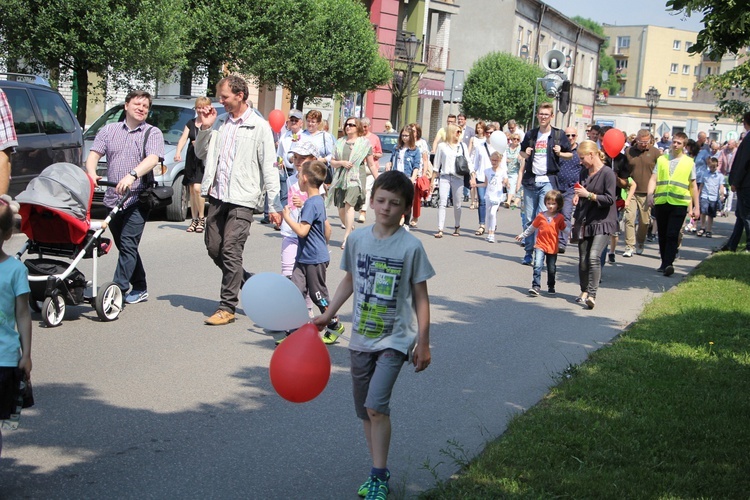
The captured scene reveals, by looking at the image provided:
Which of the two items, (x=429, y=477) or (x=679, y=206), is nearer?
(x=429, y=477)

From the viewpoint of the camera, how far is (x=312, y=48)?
3072 cm

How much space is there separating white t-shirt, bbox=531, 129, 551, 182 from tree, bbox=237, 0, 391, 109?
12.9 metres

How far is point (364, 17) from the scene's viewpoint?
35.2 metres

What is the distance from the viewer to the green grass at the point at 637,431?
4.93 meters

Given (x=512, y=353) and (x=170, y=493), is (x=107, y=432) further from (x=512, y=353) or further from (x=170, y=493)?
(x=512, y=353)

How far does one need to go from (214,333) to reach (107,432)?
2.77 m

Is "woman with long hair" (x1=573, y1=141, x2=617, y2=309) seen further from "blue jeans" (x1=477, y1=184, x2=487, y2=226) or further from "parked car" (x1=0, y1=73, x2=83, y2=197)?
"parked car" (x1=0, y1=73, x2=83, y2=197)

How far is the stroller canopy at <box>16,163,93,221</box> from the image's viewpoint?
782cm

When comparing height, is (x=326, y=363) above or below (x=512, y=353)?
above

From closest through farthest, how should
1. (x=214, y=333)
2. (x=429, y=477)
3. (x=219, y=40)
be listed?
(x=429, y=477), (x=214, y=333), (x=219, y=40)

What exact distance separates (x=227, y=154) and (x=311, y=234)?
119 cm

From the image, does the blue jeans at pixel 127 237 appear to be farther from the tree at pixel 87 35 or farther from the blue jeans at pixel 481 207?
the tree at pixel 87 35

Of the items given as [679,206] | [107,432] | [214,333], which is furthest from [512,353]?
[679,206]

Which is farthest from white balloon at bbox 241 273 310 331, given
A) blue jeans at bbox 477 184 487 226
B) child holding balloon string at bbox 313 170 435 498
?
blue jeans at bbox 477 184 487 226
